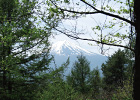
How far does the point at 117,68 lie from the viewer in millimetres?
21234

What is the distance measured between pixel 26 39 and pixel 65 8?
4472 millimetres

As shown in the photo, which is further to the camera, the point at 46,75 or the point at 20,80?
the point at 46,75

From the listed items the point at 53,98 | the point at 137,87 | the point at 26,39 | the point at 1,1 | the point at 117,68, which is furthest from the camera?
the point at 117,68

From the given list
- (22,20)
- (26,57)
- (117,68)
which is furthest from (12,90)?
(117,68)

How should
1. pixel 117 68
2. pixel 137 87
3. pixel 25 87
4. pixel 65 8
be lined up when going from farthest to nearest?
pixel 117 68, pixel 25 87, pixel 65 8, pixel 137 87

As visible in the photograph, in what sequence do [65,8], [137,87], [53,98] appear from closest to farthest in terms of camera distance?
[137,87] → [65,8] → [53,98]

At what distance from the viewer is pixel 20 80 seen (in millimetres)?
7633

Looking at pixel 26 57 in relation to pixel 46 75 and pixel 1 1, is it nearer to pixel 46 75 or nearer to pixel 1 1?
pixel 46 75

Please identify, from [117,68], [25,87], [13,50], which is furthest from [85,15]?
[117,68]

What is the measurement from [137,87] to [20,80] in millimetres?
6644

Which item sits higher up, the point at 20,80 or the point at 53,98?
the point at 53,98

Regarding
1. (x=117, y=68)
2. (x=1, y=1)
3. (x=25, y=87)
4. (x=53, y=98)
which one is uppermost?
(x=1, y=1)

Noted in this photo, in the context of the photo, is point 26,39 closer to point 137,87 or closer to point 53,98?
point 53,98

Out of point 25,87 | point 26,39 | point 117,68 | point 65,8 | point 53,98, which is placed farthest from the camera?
point 117,68
